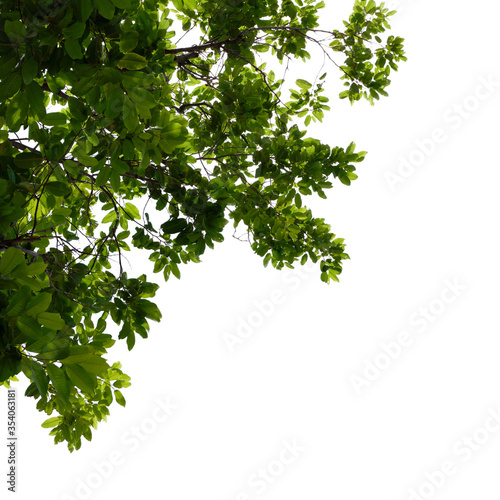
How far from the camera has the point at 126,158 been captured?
2117 millimetres

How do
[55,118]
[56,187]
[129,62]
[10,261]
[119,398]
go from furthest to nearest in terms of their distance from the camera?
[119,398], [56,187], [55,118], [129,62], [10,261]

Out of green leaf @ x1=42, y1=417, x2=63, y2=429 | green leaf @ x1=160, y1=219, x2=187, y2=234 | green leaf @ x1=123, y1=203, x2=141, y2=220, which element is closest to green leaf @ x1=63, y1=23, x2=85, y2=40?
green leaf @ x1=160, y1=219, x2=187, y2=234

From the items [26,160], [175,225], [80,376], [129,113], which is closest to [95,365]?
[80,376]

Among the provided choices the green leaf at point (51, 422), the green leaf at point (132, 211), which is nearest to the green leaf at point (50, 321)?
the green leaf at point (132, 211)

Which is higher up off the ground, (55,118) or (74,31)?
(74,31)

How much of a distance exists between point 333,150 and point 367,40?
156cm

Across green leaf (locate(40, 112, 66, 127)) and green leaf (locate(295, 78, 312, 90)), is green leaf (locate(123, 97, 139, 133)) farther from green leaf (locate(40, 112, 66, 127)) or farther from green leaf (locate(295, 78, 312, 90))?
green leaf (locate(295, 78, 312, 90))

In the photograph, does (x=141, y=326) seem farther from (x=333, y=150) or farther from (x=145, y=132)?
(x=333, y=150)

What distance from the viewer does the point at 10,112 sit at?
5.60 feet

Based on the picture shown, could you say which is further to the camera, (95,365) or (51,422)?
(51,422)

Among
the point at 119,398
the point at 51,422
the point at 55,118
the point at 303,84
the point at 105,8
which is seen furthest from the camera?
the point at 303,84

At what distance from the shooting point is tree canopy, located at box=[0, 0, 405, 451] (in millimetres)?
1481

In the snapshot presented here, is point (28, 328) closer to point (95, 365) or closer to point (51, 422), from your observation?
point (95, 365)

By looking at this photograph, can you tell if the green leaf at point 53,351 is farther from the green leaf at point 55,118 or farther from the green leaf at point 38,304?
the green leaf at point 55,118
